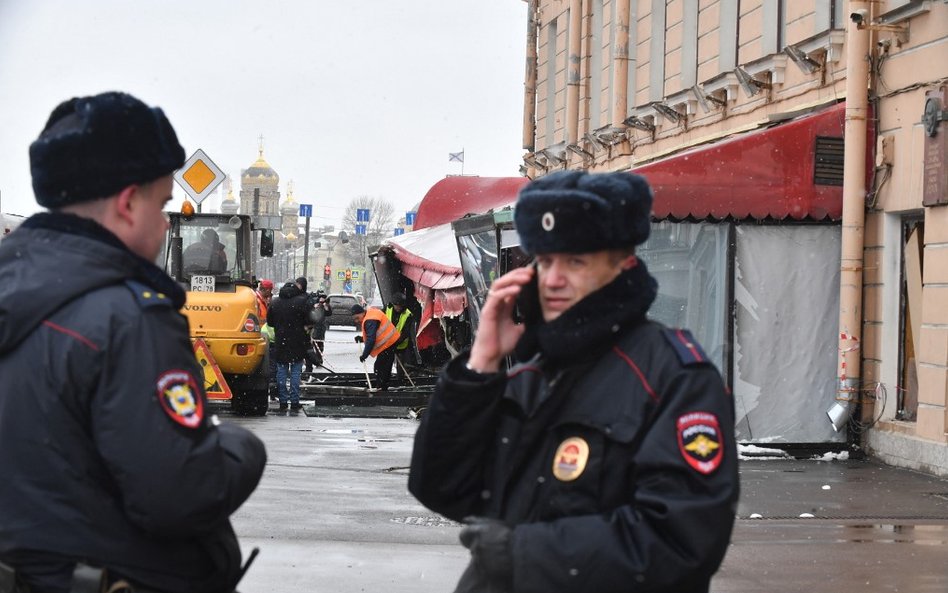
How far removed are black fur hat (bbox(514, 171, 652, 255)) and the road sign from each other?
45.2 ft

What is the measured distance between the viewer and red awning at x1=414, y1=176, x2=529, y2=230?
24.0 metres

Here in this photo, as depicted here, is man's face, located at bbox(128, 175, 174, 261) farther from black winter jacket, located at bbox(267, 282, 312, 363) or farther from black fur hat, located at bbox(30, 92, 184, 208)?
black winter jacket, located at bbox(267, 282, 312, 363)

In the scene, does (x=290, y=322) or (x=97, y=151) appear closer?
(x=97, y=151)

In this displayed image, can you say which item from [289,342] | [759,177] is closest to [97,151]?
[759,177]

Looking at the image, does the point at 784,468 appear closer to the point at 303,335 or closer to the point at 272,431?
the point at 272,431

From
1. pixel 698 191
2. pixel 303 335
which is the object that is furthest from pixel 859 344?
pixel 303 335

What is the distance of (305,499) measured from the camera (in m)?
10.1

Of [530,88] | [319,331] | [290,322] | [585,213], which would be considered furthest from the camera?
[319,331]

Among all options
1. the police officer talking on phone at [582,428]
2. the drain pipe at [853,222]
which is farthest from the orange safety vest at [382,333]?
the police officer talking on phone at [582,428]

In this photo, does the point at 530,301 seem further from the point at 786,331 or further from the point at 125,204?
the point at 786,331

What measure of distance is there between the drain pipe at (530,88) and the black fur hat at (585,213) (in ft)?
85.4

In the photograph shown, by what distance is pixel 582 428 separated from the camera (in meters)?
2.76

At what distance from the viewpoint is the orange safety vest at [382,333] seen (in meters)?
21.2

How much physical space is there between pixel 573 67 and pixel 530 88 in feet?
14.6
